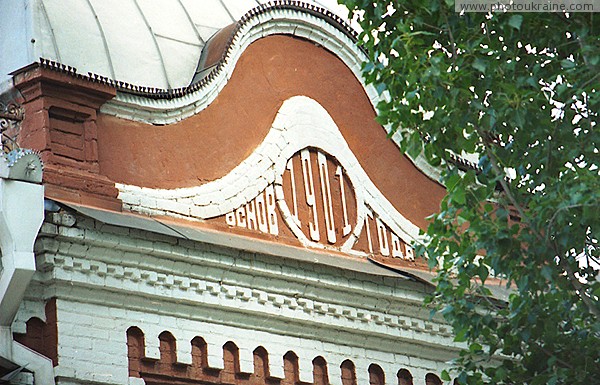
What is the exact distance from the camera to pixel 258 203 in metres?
14.8

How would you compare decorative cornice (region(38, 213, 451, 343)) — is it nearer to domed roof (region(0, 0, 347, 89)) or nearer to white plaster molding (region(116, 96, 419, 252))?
white plaster molding (region(116, 96, 419, 252))

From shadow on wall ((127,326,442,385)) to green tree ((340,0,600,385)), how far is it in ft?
8.67

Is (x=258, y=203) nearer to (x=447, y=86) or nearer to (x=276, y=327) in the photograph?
(x=276, y=327)

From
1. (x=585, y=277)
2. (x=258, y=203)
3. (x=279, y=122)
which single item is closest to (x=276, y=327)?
(x=258, y=203)

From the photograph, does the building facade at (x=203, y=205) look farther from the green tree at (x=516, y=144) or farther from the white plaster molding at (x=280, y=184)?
the green tree at (x=516, y=144)

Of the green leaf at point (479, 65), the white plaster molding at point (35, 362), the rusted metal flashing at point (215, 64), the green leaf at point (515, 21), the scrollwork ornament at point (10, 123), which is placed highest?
the rusted metal flashing at point (215, 64)

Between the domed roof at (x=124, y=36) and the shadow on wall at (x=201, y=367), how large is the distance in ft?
8.78

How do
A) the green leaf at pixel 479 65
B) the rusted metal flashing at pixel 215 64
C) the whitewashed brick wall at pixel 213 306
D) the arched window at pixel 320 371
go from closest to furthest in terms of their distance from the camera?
the green leaf at pixel 479 65, the whitewashed brick wall at pixel 213 306, the rusted metal flashing at pixel 215 64, the arched window at pixel 320 371

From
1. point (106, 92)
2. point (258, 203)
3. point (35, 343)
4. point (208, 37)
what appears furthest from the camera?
point (208, 37)

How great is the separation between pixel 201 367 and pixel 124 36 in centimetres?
346

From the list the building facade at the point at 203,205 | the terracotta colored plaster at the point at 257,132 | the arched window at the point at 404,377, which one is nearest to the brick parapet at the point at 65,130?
the building facade at the point at 203,205

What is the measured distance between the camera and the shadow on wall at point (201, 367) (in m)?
13.3

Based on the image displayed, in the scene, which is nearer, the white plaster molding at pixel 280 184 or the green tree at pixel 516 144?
the green tree at pixel 516 144

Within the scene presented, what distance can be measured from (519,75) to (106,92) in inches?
154
